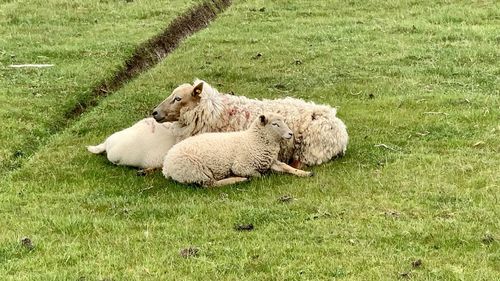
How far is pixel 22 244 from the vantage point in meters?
8.11

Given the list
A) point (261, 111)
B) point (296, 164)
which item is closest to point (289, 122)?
point (261, 111)

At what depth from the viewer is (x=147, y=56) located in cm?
1986

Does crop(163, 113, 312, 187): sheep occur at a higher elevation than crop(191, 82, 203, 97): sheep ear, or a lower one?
lower

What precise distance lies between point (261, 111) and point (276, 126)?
3.02 ft

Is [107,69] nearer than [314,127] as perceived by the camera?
No

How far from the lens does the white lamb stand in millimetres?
11031

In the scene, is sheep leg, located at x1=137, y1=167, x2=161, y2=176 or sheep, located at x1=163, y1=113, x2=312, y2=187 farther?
sheep leg, located at x1=137, y1=167, x2=161, y2=176

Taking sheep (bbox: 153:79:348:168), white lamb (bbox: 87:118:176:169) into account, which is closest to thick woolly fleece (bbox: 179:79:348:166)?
sheep (bbox: 153:79:348:168)

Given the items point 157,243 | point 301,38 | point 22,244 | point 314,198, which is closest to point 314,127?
point 314,198

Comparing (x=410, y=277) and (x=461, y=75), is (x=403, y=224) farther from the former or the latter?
(x=461, y=75)

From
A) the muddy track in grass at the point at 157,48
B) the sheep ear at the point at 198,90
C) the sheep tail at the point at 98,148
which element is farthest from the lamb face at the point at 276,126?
the muddy track in grass at the point at 157,48

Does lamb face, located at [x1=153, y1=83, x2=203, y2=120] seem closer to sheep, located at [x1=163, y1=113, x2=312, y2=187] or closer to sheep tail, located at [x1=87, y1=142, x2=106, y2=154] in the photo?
sheep, located at [x1=163, y1=113, x2=312, y2=187]

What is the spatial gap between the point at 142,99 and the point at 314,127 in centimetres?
535

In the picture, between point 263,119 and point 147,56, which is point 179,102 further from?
point 147,56
